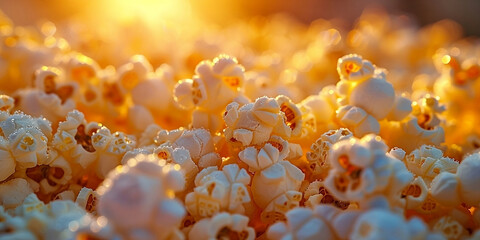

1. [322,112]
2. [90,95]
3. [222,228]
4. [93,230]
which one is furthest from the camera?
[90,95]

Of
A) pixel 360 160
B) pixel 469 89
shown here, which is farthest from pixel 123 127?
pixel 469 89

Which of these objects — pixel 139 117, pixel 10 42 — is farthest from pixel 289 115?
pixel 10 42

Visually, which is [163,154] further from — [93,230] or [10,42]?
[10,42]

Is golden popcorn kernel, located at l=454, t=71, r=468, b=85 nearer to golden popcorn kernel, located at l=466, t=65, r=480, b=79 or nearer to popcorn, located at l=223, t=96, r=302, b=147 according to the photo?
golden popcorn kernel, located at l=466, t=65, r=480, b=79

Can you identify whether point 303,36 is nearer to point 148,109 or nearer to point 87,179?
point 148,109

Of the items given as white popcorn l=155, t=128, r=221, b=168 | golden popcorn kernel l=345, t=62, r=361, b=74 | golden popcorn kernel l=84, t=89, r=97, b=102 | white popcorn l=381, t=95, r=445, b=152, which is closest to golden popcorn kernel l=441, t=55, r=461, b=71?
white popcorn l=381, t=95, r=445, b=152

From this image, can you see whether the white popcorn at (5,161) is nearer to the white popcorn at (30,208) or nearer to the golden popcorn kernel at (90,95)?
the white popcorn at (30,208)

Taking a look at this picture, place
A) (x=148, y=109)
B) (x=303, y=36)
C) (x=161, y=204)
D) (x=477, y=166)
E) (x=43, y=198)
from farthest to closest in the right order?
1. (x=303, y=36)
2. (x=148, y=109)
3. (x=43, y=198)
4. (x=477, y=166)
5. (x=161, y=204)
